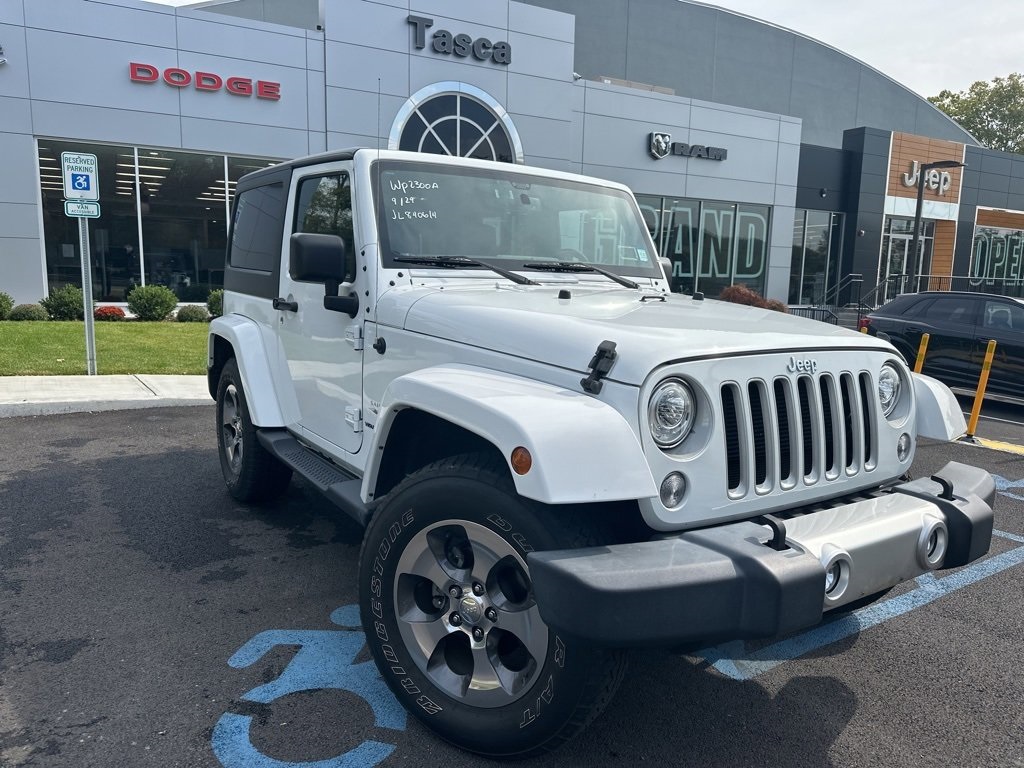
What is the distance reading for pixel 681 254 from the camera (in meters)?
23.1

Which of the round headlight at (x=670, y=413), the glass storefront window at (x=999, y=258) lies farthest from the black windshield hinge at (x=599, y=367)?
the glass storefront window at (x=999, y=258)

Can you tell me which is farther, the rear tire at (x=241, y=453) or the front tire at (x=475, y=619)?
the rear tire at (x=241, y=453)

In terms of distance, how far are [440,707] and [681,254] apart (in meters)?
21.7

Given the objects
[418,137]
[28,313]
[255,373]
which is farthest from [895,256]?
[255,373]

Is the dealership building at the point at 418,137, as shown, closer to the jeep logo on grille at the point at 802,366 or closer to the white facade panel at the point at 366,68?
the white facade panel at the point at 366,68

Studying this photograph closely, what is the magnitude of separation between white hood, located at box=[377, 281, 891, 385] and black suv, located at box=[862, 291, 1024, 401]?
8059 mm

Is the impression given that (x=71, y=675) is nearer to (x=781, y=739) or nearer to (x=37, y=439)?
(x=781, y=739)

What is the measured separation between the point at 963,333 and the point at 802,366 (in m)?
9.17

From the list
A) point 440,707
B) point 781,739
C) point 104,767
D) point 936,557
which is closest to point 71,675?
point 104,767

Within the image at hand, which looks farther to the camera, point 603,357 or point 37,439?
point 37,439

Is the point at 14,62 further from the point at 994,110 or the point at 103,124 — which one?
the point at 994,110

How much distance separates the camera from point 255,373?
458cm

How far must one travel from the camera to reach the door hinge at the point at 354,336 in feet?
11.7

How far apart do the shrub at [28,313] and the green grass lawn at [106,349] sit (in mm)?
406
